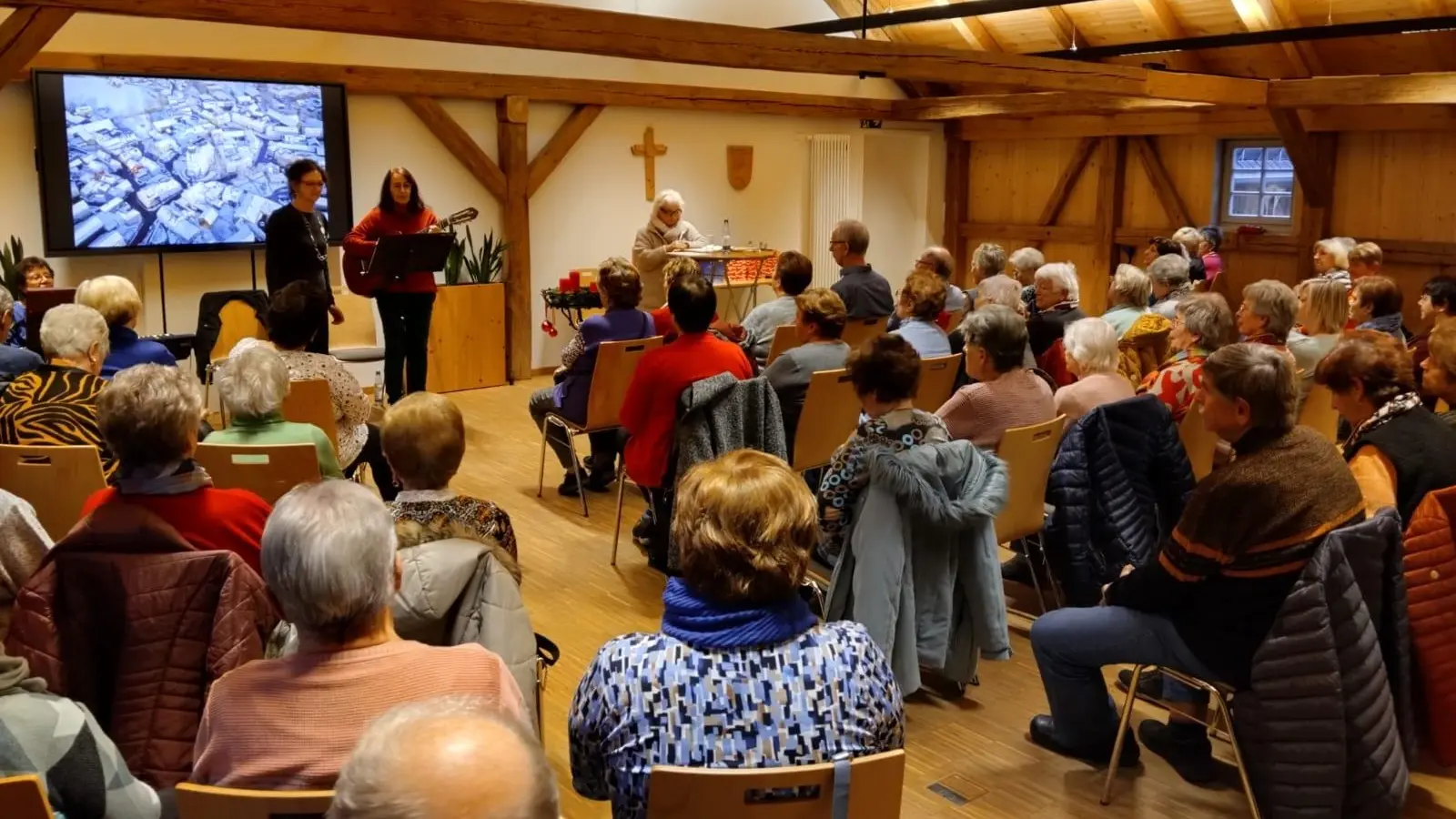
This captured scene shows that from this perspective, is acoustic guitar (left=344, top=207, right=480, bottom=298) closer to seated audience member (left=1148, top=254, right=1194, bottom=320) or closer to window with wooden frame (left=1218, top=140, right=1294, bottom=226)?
seated audience member (left=1148, top=254, right=1194, bottom=320)

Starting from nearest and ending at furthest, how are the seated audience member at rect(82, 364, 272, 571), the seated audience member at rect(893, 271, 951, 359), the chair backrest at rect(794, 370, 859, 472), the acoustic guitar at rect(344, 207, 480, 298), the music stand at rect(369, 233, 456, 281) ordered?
the seated audience member at rect(82, 364, 272, 571) → the chair backrest at rect(794, 370, 859, 472) → the seated audience member at rect(893, 271, 951, 359) → the music stand at rect(369, 233, 456, 281) → the acoustic guitar at rect(344, 207, 480, 298)

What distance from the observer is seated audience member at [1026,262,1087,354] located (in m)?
5.56

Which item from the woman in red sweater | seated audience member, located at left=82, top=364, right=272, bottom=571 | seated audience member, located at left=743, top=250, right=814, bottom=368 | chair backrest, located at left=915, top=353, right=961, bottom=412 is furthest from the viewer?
the woman in red sweater

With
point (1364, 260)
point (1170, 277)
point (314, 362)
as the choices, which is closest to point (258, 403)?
point (314, 362)

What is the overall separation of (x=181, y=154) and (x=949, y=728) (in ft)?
20.9

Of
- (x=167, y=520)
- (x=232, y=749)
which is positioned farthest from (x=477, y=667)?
(x=167, y=520)

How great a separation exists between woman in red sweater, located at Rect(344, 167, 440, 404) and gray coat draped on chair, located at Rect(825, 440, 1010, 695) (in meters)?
3.80

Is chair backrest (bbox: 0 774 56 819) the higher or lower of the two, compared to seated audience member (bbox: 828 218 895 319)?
lower

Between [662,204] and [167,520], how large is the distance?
5.92 m

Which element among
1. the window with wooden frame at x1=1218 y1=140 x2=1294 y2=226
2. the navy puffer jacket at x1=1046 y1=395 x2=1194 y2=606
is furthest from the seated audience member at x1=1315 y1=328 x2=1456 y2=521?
the window with wooden frame at x1=1218 y1=140 x2=1294 y2=226

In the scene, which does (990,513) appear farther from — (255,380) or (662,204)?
(662,204)

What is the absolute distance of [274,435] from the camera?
130 inches

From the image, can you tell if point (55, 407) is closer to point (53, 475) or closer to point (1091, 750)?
point (53, 475)

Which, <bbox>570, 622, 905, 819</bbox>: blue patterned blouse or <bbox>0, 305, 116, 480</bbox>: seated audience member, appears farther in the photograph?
<bbox>0, 305, 116, 480</bbox>: seated audience member
